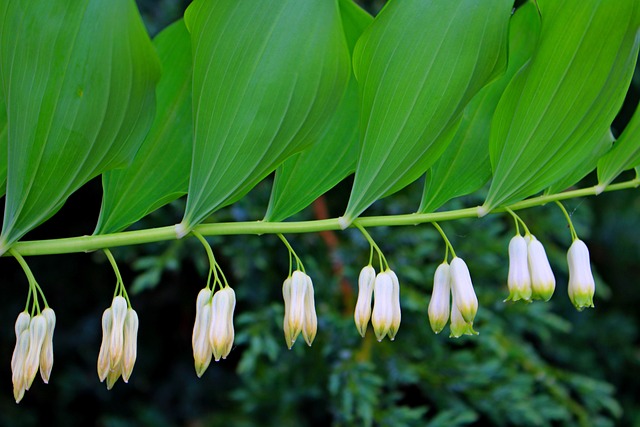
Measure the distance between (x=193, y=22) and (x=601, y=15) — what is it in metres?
0.47

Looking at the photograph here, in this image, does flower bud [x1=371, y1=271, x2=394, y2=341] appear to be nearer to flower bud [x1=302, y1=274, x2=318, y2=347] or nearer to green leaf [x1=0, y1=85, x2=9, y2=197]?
flower bud [x1=302, y1=274, x2=318, y2=347]

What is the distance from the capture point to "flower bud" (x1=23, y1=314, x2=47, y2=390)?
0.81 meters

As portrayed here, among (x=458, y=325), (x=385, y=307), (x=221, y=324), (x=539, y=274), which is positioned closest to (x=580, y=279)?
(x=539, y=274)

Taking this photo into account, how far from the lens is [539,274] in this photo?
0.89 meters

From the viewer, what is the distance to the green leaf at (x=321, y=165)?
0.91 m

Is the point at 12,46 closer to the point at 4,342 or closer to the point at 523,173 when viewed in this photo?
the point at 523,173

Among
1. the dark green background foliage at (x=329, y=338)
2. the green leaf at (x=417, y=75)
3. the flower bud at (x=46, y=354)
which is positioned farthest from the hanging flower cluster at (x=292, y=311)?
the dark green background foliage at (x=329, y=338)

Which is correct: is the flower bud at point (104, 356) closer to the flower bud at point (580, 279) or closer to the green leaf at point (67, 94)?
the green leaf at point (67, 94)

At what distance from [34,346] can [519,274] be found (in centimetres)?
64

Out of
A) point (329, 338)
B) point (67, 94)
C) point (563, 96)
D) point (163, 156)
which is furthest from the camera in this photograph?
point (329, 338)

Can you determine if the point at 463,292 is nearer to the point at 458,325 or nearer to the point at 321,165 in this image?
the point at 458,325

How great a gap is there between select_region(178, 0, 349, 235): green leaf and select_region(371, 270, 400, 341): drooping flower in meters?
0.22

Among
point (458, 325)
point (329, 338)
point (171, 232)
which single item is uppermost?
point (171, 232)

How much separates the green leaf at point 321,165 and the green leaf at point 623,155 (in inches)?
14.3
